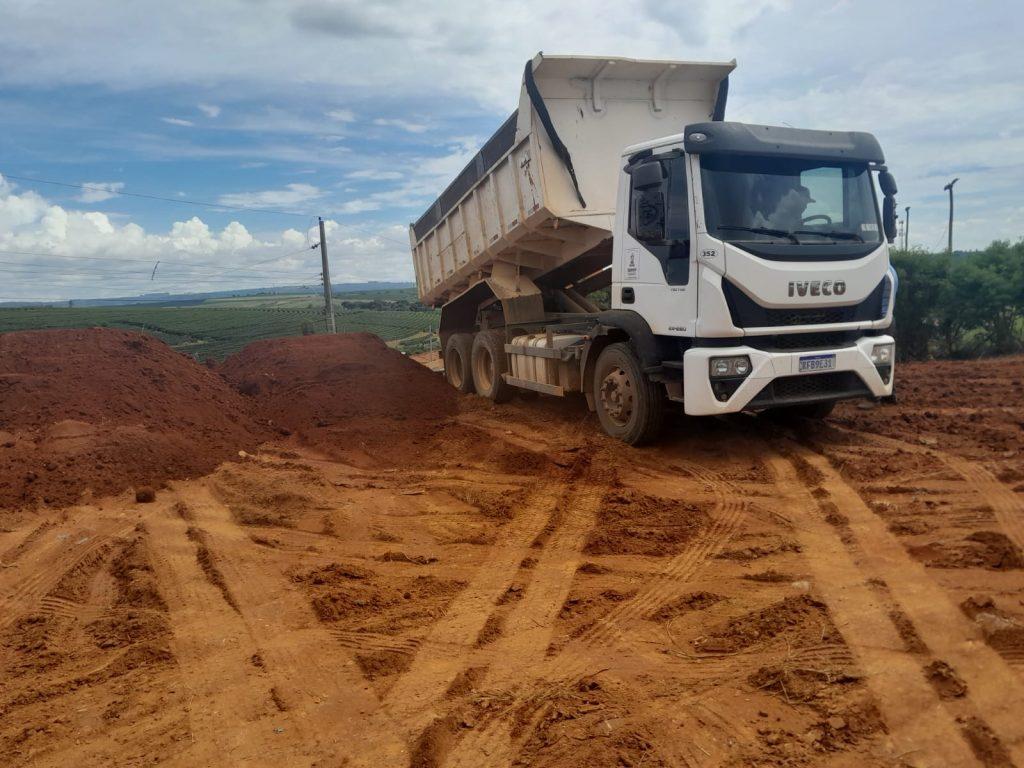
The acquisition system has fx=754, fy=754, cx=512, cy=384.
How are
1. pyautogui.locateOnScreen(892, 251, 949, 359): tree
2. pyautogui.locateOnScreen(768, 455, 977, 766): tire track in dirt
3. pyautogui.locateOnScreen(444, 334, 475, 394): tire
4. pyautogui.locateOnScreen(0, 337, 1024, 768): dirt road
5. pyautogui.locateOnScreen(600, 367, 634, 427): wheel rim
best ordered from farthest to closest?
1. pyautogui.locateOnScreen(892, 251, 949, 359): tree
2. pyautogui.locateOnScreen(444, 334, 475, 394): tire
3. pyautogui.locateOnScreen(600, 367, 634, 427): wheel rim
4. pyautogui.locateOnScreen(0, 337, 1024, 768): dirt road
5. pyautogui.locateOnScreen(768, 455, 977, 766): tire track in dirt

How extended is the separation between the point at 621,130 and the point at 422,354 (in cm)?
1302

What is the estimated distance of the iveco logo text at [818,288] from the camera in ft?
20.6

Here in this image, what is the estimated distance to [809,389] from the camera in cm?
662

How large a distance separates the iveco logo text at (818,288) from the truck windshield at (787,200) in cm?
37

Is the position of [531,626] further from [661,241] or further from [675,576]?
[661,241]

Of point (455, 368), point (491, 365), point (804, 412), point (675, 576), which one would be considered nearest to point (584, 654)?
point (675, 576)

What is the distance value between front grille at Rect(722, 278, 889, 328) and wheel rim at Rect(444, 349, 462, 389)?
6403 millimetres

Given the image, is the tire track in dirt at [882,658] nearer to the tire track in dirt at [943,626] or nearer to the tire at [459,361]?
the tire track in dirt at [943,626]

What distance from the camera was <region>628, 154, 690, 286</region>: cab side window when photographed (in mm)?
6398

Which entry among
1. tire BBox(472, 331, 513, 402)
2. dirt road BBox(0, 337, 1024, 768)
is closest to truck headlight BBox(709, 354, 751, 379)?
dirt road BBox(0, 337, 1024, 768)

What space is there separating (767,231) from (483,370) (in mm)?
5773

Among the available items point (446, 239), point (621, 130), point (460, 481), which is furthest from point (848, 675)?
point (446, 239)

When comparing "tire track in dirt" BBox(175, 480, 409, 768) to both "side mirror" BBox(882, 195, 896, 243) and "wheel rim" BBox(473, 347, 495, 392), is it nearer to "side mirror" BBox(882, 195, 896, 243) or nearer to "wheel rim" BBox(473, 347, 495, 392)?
"side mirror" BBox(882, 195, 896, 243)

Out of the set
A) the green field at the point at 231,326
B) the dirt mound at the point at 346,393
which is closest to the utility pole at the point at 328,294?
the green field at the point at 231,326
